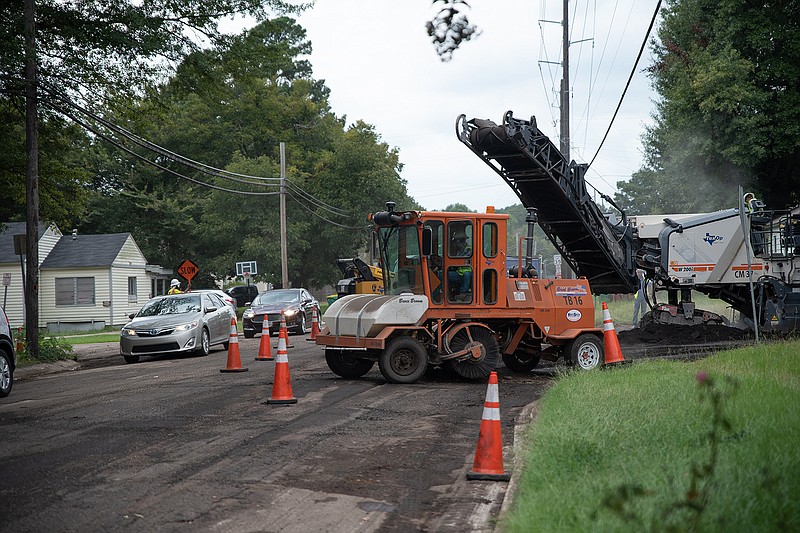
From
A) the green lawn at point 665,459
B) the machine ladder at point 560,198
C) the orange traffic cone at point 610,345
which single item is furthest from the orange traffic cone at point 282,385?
the machine ladder at point 560,198

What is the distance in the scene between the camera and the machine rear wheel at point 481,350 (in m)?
14.4

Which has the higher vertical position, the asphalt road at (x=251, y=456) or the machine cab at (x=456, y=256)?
the machine cab at (x=456, y=256)

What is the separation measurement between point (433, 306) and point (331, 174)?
40.7 metres

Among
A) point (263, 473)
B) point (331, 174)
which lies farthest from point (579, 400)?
point (331, 174)

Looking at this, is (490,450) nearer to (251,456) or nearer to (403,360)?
(251,456)

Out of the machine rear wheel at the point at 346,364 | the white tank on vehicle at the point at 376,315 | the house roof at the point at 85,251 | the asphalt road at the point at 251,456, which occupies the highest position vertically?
the house roof at the point at 85,251

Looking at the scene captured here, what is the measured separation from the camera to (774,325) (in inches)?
821

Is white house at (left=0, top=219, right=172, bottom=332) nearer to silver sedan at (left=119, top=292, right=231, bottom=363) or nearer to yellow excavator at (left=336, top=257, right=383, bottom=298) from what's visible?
yellow excavator at (left=336, top=257, right=383, bottom=298)

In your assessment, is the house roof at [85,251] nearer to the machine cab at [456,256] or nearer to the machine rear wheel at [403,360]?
the machine cab at [456,256]

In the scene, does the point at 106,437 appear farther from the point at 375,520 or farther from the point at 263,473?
the point at 375,520

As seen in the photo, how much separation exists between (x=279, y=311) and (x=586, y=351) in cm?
1559

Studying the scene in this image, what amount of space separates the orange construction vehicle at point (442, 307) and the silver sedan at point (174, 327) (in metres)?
7.13

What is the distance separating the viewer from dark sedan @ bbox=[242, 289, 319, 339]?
1156 inches

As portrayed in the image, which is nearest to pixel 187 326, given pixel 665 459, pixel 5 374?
pixel 5 374
